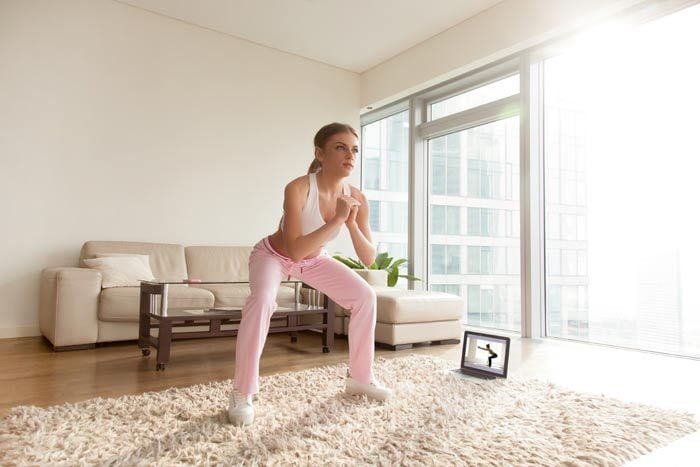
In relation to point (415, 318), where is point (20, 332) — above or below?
below

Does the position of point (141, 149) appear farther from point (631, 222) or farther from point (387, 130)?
point (631, 222)

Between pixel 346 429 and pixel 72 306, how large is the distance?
8.66 ft

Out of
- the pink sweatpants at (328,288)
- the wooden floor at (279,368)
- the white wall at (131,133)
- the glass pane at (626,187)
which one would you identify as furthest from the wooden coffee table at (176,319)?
the glass pane at (626,187)

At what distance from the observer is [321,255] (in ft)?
7.36

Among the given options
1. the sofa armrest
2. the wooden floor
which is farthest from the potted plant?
the sofa armrest

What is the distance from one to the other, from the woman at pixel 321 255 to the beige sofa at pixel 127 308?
4.66ft

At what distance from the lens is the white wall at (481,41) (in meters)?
4.01

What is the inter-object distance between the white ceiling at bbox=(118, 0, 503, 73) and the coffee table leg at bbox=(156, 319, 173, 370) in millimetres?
3270

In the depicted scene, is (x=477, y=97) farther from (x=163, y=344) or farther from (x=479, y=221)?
(x=163, y=344)

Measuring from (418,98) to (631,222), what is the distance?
2817mm

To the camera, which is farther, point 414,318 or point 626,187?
point 626,187

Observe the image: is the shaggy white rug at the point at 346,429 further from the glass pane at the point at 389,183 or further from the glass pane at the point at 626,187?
the glass pane at the point at 389,183

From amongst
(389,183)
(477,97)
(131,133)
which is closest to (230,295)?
(131,133)

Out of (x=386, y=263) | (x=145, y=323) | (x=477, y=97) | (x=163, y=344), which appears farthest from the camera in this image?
(x=386, y=263)
